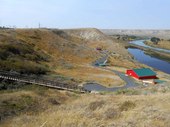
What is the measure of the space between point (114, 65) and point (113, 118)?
78.6m

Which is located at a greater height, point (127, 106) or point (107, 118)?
point (107, 118)

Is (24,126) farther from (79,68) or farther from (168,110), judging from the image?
(79,68)

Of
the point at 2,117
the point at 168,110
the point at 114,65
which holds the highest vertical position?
the point at 168,110

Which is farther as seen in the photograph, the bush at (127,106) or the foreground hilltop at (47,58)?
the foreground hilltop at (47,58)

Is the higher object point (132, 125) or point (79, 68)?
point (132, 125)

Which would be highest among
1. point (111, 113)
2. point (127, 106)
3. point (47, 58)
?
point (111, 113)

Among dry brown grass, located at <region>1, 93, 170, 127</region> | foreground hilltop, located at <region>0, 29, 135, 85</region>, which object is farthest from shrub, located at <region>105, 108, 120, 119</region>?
foreground hilltop, located at <region>0, 29, 135, 85</region>

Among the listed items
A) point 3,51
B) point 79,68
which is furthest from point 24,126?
point 79,68

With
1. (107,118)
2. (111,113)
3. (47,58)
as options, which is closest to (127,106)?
(111,113)

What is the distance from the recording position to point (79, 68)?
80.3m

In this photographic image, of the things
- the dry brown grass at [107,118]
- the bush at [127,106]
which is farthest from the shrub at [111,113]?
the bush at [127,106]

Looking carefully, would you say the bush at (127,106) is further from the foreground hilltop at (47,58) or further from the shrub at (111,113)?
the foreground hilltop at (47,58)

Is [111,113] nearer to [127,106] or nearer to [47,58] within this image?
[127,106]

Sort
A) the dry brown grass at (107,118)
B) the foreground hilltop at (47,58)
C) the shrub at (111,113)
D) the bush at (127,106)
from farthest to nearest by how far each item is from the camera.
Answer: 1. the foreground hilltop at (47,58)
2. the bush at (127,106)
3. the shrub at (111,113)
4. the dry brown grass at (107,118)
